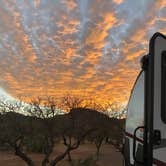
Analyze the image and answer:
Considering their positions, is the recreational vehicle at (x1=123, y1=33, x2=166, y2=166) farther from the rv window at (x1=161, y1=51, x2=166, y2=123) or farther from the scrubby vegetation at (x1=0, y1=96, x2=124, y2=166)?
the scrubby vegetation at (x1=0, y1=96, x2=124, y2=166)

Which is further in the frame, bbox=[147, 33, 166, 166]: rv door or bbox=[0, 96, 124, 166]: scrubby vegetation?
bbox=[0, 96, 124, 166]: scrubby vegetation

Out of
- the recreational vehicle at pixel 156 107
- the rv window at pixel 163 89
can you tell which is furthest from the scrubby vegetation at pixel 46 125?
the rv window at pixel 163 89

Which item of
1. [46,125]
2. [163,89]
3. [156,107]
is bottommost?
[156,107]

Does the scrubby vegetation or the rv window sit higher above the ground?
the scrubby vegetation

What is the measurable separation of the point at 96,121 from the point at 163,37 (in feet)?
115

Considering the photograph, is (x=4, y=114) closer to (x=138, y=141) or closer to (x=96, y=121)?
(x=96, y=121)

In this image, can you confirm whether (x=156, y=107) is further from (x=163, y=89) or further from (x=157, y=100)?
(x=163, y=89)

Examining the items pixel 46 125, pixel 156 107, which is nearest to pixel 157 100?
pixel 156 107

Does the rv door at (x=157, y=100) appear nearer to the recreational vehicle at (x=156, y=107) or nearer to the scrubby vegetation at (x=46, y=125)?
the recreational vehicle at (x=156, y=107)

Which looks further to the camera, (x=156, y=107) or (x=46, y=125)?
(x=46, y=125)

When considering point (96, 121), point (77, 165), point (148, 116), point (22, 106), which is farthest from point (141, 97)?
point (96, 121)

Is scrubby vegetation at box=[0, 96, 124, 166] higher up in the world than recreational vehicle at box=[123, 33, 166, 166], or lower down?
higher up

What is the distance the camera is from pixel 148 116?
4227 millimetres

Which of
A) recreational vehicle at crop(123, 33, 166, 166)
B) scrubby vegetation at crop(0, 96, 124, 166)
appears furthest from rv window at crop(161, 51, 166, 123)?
scrubby vegetation at crop(0, 96, 124, 166)
